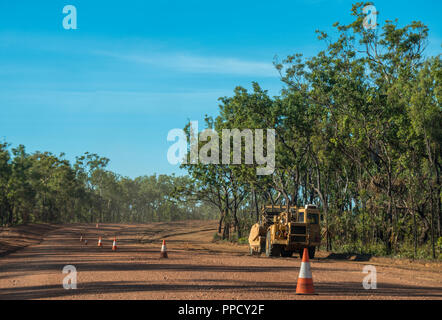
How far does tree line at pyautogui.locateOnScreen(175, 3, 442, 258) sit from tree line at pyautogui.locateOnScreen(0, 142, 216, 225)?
18543 mm

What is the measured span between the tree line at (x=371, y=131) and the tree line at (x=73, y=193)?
18543mm

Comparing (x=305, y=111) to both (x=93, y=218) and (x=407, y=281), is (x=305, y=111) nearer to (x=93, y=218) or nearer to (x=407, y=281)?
(x=407, y=281)

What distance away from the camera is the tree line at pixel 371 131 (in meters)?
23.6

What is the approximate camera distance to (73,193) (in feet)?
294

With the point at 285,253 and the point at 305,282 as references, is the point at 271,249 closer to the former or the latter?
the point at 285,253

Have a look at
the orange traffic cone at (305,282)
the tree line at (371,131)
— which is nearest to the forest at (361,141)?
the tree line at (371,131)

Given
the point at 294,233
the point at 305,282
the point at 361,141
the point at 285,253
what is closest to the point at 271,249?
the point at 285,253

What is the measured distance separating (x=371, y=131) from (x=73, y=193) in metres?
73.2

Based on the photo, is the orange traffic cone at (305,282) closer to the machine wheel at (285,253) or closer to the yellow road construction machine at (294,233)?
the yellow road construction machine at (294,233)

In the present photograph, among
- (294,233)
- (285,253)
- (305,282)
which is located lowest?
(285,253)

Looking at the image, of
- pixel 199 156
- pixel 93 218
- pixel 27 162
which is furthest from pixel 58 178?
pixel 199 156

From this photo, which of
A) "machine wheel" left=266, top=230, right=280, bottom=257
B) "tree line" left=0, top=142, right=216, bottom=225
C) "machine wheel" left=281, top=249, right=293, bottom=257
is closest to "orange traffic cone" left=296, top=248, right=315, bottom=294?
"machine wheel" left=266, top=230, right=280, bottom=257

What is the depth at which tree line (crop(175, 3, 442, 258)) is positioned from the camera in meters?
23.6

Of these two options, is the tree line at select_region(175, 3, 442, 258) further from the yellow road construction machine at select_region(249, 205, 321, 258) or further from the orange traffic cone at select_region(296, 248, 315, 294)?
the orange traffic cone at select_region(296, 248, 315, 294)
